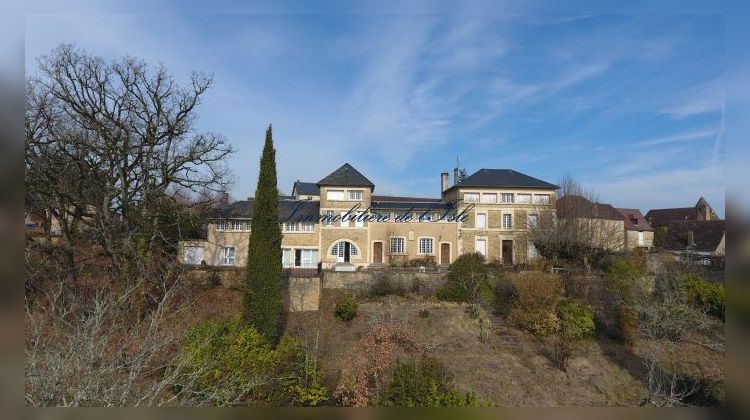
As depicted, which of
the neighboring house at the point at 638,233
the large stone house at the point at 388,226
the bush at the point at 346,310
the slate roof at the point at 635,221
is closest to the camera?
the bush at the point at 346,310

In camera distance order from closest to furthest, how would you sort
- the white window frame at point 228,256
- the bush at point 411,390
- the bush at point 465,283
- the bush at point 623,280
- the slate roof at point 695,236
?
the bush at point 411,390
the bush at point 623,280
the bush at point 465,283
the slate roof at point 695,236
the white window frame at point 228,256

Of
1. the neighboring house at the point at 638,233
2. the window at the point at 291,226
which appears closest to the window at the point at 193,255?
the window at the point at 291,226

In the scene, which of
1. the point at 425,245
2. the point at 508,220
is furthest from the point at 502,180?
the point at 425,245

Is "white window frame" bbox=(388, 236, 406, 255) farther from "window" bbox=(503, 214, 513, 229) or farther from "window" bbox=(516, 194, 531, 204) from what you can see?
"window" bbox=(516, 194, 531, 204)

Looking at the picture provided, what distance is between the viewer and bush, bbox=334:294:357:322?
19.2m

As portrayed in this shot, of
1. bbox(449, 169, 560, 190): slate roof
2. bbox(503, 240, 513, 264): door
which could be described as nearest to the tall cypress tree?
bbox(449, 169, 560, 190): slate roof

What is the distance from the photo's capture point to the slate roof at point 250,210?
26309mm

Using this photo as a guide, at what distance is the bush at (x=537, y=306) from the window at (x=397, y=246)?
9.77 meters

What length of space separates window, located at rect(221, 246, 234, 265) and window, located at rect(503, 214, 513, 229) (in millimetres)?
17913

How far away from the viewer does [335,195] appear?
90.3 feet

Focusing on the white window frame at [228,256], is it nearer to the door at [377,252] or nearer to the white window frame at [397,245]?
the door at [377,252]

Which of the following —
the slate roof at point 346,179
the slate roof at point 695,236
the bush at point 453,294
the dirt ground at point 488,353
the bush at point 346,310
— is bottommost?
the dirt ground at point 488,353

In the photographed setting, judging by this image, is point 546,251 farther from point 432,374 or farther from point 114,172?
point 114,172
